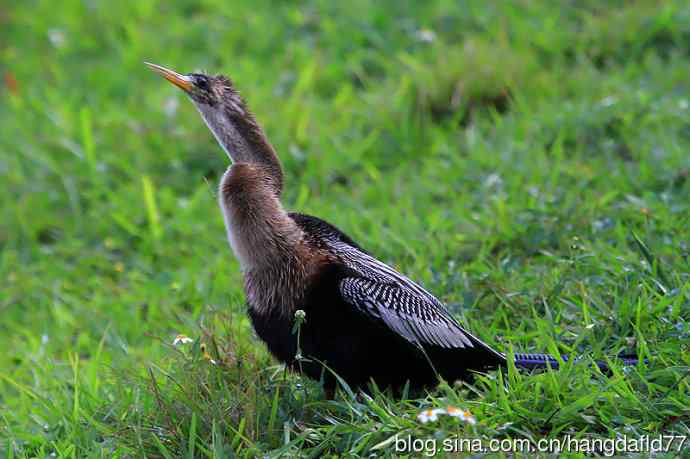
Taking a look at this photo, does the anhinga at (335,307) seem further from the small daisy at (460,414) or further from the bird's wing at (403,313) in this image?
the small daisy at (460,414)

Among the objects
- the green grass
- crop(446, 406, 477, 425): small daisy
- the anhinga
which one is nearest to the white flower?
the green grass

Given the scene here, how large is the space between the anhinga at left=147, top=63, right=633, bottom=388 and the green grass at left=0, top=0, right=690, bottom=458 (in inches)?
4.4

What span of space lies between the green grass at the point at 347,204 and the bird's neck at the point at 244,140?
2.05 feet

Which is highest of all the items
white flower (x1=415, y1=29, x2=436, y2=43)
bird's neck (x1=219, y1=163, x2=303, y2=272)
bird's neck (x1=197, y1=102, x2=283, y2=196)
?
bird's neck (x1=197, y1=102, x2=283, y2=196)

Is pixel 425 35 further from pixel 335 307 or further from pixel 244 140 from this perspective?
pixel 335 307

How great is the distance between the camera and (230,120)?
353 centimetres

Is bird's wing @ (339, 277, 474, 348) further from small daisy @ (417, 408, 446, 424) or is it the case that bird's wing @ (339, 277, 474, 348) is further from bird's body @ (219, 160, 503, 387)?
small daisy @ (417, 408, 446, 424)

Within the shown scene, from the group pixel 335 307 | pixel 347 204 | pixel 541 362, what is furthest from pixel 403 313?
pixel 347 204

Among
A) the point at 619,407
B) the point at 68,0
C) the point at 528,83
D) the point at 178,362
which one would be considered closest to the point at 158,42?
the point at 68,0

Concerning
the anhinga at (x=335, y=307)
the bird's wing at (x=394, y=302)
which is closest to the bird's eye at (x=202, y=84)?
the anhinga at (x=335, y=307)

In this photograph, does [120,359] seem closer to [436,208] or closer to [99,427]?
[99,427]

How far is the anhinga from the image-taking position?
123 inches

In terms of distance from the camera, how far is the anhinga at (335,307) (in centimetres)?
312

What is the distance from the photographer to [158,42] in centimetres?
691
